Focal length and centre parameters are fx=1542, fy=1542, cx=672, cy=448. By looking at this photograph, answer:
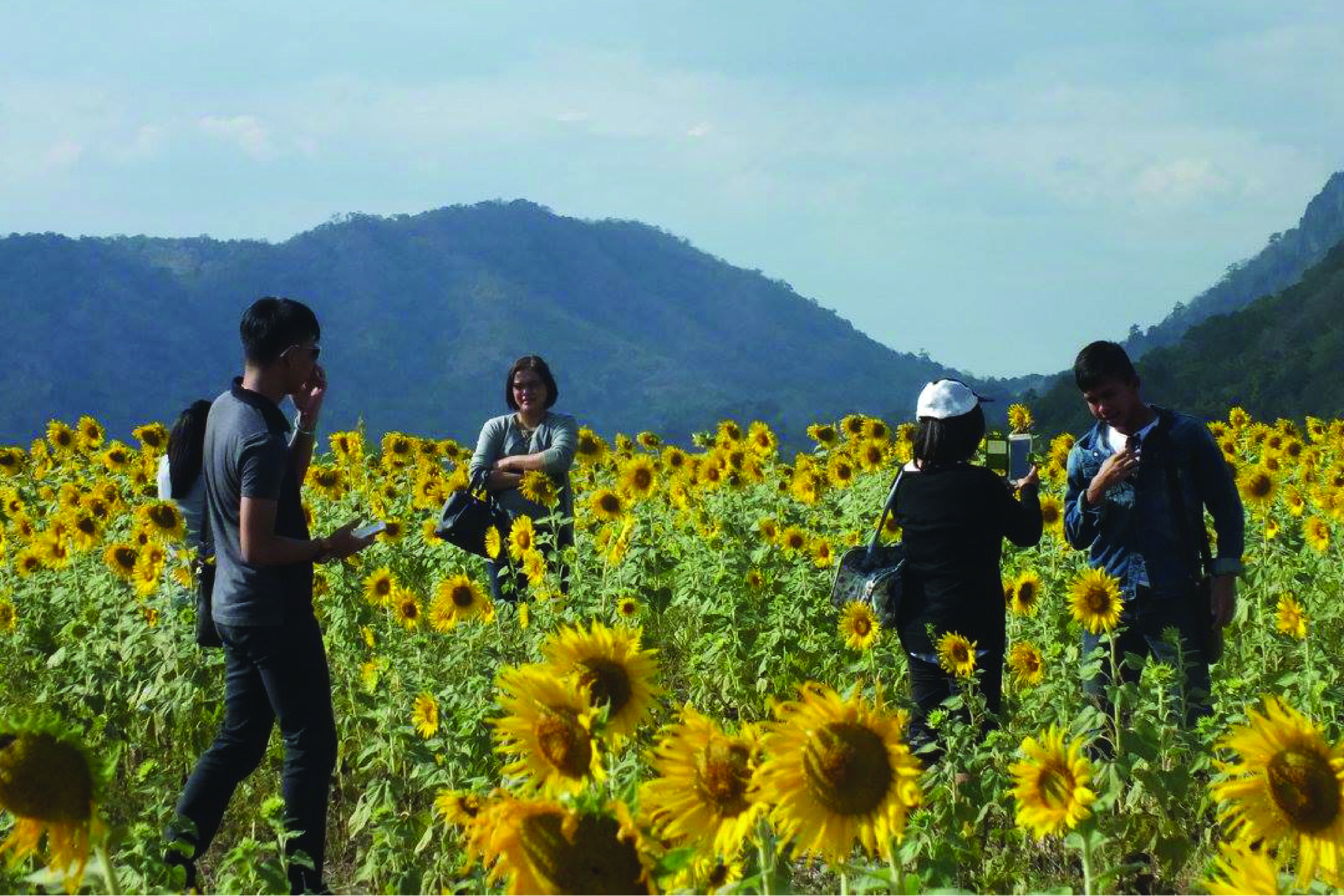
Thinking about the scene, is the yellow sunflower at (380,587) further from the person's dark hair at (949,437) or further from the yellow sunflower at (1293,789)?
the yellow sunflower at (1293,789)

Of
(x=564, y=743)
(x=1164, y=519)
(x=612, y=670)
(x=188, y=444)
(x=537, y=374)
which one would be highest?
(x=537, y=374)

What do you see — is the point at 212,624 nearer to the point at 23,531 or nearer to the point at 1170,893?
the point at 1170,893

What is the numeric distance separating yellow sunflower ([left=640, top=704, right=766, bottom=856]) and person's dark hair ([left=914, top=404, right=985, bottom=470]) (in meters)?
2.85

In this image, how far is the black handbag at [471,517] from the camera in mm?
7254

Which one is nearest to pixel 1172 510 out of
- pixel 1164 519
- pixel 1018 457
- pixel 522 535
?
pixel 1164 519

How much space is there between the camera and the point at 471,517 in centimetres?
727

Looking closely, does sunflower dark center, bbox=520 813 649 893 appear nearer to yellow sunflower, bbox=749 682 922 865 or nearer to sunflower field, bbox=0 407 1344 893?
sunflower field, bbox=0 407 1344 893

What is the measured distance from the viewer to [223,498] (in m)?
4.40

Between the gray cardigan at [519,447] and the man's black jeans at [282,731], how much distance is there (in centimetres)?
282

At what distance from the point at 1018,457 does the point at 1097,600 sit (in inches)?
21.4

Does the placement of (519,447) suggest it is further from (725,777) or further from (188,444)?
(725,777)

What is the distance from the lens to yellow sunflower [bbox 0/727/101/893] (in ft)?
7.48

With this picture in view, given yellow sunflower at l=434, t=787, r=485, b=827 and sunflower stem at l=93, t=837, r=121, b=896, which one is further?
yellow sunflower at l=434, t=787, r=485, b=827

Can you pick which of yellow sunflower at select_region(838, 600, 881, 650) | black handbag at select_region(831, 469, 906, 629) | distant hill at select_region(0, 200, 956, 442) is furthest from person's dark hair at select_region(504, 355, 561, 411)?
distant hill at select_region(0, 200, 956, 442)
